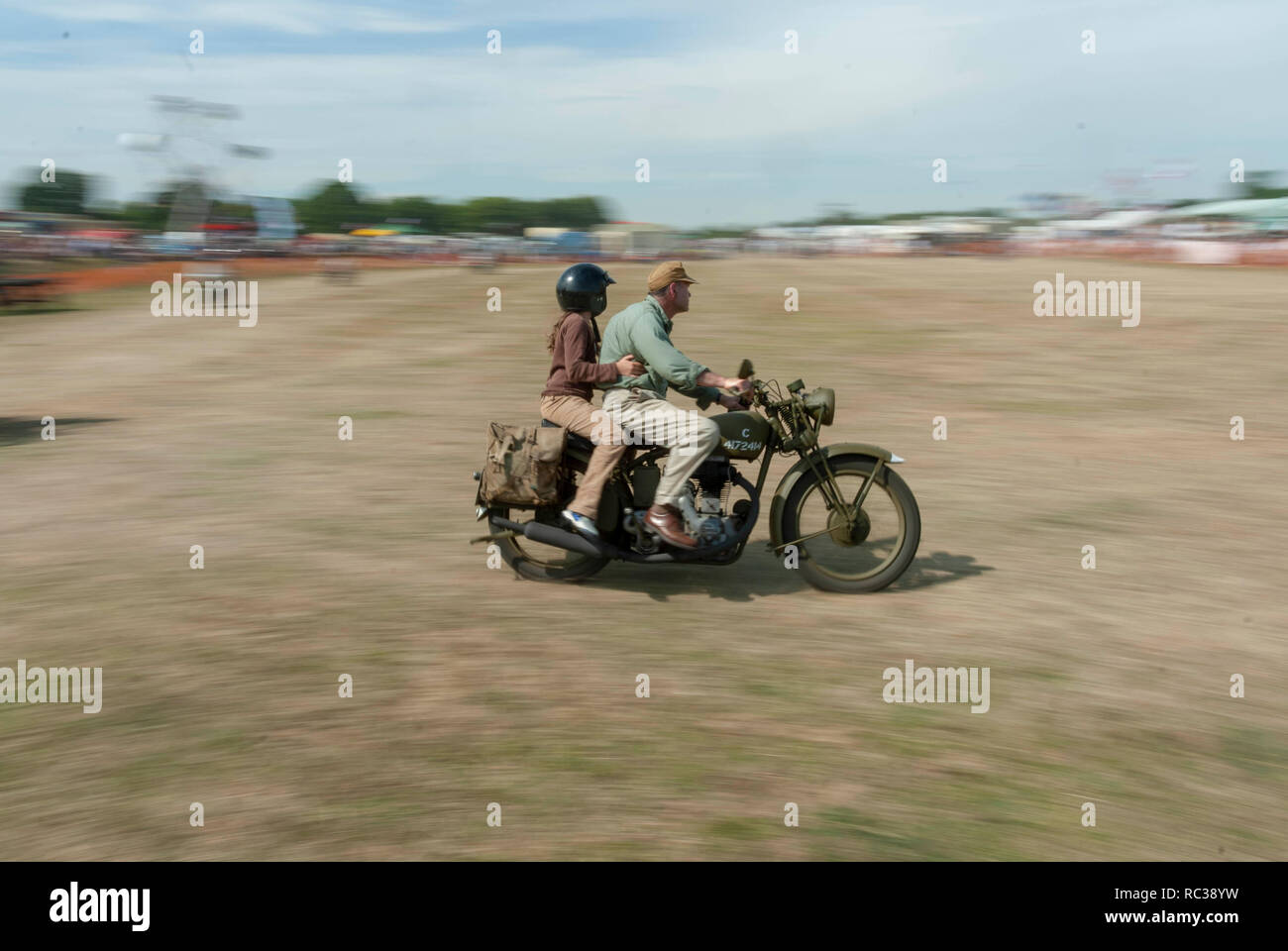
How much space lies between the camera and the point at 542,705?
510cm

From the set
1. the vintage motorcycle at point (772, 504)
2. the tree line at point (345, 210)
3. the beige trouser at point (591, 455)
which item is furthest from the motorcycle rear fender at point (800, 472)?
the tree line at point (345, 210)

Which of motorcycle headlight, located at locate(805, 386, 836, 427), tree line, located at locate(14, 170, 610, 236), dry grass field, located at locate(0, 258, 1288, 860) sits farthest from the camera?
tree line, located at locate(14, 170, 610, 236)

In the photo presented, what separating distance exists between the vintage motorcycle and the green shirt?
385 millimetres

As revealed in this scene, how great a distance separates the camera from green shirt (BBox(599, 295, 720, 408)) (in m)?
6.47

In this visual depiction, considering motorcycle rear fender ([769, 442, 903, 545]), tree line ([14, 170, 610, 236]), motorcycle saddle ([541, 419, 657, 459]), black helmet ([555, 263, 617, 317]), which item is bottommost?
motorcycle rear fender ([769, 442, 903, 545])

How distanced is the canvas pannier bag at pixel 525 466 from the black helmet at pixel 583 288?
0.77 m

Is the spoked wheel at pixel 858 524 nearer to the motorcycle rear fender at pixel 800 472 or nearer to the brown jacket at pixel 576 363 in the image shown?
the motorcycle rear fender at pixel 800 472

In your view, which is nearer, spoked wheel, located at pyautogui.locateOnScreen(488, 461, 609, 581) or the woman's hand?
the woman's hand

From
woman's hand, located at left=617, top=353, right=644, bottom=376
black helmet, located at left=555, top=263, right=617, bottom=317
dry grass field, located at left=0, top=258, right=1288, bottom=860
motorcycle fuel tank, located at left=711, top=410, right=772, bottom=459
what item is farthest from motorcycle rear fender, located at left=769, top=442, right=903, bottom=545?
black helmet, located at left=555, top=263, right=617, bottom=317

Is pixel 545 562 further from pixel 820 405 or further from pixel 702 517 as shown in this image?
pixel 820 405

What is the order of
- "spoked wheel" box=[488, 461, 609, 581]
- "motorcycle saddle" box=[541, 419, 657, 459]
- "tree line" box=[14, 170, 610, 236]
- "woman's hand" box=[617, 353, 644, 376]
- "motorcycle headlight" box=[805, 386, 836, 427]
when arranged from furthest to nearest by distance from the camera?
"tree line" box=[14, 170, 610, 236]
"spoked wheel" box=[488, 461, 609, 581]
"motorcycle saddle" box=[541, 419, 657, 459]
"motorcycle headlight" box=[805, 386, 836, 427]
"woman's hand" box=[617, 353, 644, 376]

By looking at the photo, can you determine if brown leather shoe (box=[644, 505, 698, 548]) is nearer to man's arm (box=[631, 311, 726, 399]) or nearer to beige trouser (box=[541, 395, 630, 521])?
beige trouser (box=[541, 395, 630, 521])
